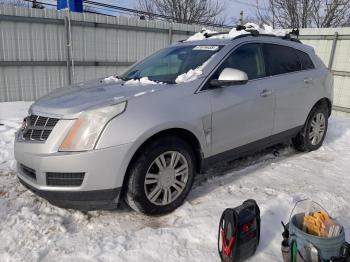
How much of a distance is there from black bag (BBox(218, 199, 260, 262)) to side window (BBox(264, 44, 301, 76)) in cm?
229

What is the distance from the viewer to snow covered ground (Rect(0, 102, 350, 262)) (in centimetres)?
262

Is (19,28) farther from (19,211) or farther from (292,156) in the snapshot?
(292,156)

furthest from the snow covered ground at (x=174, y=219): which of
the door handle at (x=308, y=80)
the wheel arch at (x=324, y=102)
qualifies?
the door handle at (x=308, y=80)

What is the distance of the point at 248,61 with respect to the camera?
4.01m

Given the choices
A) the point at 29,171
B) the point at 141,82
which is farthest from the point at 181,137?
the point at 29,171

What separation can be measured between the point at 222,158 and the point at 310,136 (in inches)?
79.7

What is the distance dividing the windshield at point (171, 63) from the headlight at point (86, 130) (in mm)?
930

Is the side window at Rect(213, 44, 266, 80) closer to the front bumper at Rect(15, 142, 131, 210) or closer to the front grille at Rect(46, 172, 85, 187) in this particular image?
the front bumper at Rect(15, 142, 131, 210)

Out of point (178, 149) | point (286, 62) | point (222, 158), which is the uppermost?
point (286, 62)

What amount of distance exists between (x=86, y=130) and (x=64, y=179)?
455 mm

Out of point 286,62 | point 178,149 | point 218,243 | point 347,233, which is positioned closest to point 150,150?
point 178,149

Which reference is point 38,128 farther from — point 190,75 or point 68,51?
point 68,51

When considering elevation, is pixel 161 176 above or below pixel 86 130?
below

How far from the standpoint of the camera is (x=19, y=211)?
125 inches
